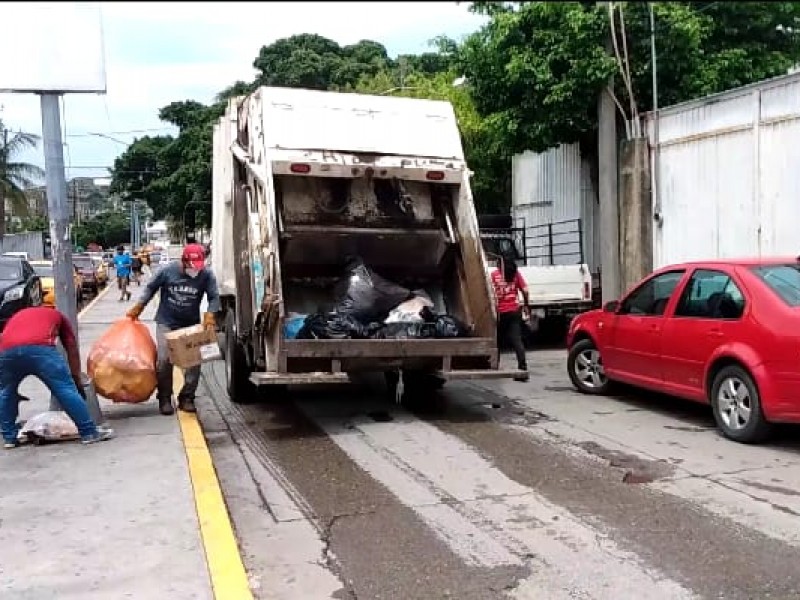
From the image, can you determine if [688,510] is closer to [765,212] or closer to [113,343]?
[113,343]

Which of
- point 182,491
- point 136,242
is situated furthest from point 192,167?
point 136,242

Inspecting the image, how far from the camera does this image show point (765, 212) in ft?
40.6

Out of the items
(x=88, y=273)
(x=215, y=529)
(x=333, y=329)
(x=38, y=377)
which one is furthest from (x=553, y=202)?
(x=88, y=273)

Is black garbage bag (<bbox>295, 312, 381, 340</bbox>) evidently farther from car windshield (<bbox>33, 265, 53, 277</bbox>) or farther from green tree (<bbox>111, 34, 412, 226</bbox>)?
green tree (<bbox>111, 34, 412, 226</bbox>)

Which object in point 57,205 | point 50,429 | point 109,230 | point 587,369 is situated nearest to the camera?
point 50,429

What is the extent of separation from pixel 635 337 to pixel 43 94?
5730 millimetres

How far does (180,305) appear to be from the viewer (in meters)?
8.62

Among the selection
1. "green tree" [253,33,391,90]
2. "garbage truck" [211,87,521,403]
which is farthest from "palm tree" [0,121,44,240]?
"garbage truck" [211,87,521,403]

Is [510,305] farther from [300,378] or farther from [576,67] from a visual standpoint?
[576,67]

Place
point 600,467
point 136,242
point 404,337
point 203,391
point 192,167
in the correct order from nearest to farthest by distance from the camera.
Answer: point 600,467
point 404,337
point 203,391
point 192,167
point 136,242

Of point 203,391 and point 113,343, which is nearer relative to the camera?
point 113,343

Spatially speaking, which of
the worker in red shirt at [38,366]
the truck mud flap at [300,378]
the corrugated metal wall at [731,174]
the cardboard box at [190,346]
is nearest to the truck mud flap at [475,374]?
the truck mud flap at [300,378]

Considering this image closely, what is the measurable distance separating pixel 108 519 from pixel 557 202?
1578cm

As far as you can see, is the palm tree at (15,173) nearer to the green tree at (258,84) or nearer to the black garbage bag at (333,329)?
the green tree at (258,84)
